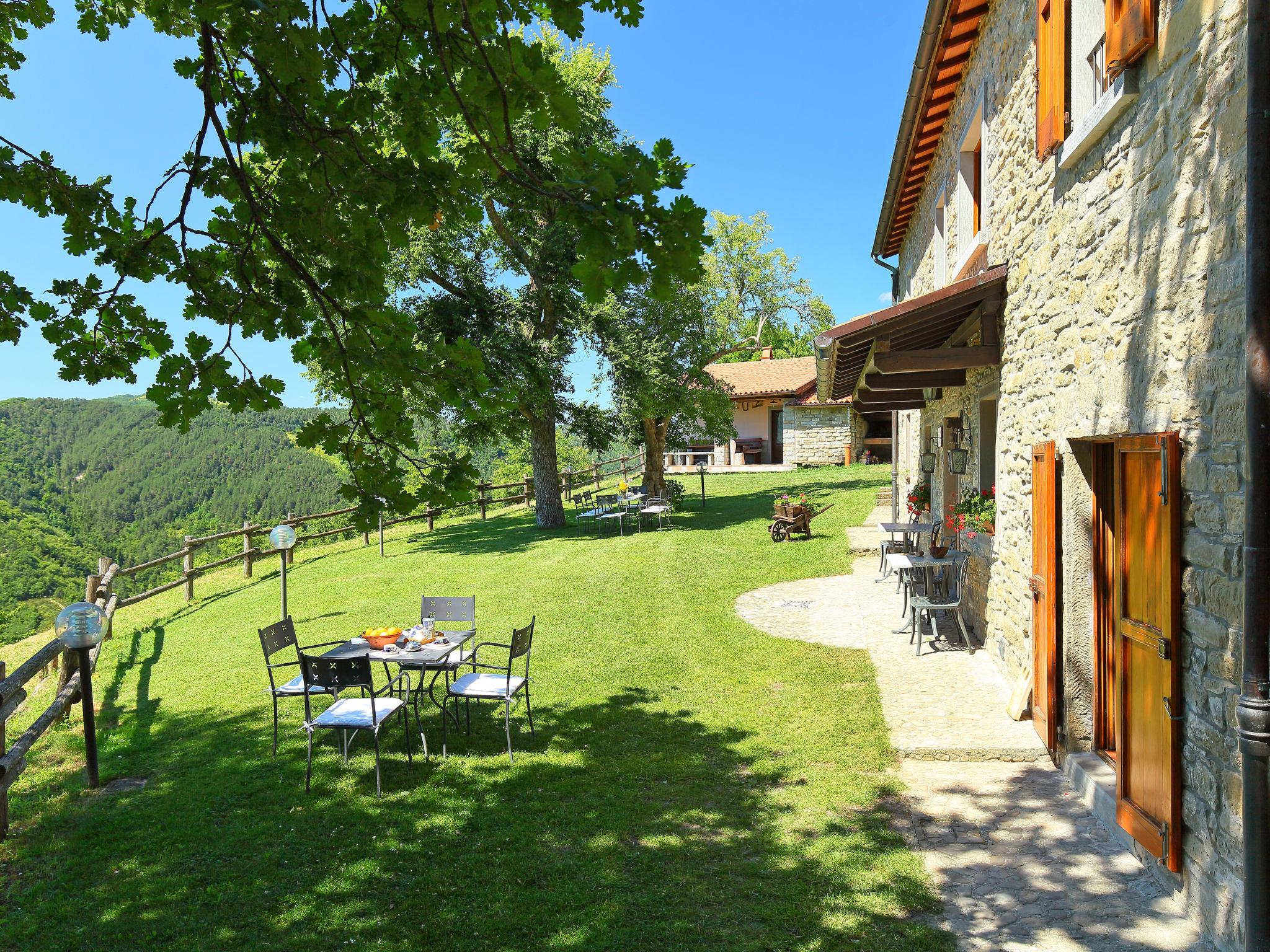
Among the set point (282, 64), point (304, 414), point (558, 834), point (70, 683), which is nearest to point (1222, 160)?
point (282, 64)

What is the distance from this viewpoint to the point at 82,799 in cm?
517

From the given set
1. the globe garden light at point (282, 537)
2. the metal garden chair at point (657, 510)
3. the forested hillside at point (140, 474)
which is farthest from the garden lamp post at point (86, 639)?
the forested hillside at point (140, 474)

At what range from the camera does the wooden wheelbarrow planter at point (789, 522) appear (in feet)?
49.7

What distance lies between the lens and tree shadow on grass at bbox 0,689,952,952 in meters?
3.44

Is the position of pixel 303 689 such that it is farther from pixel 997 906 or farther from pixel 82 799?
pixel 997 906

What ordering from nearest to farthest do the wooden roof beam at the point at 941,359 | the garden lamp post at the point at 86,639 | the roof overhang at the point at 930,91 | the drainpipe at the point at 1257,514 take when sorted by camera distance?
1. the drainpipe at the point at 1257,514
2. the garden lamp post at the point at 86,639
3. the wooden roof beam at the point at 941,359
4. the roof overhang at the point at 930,91

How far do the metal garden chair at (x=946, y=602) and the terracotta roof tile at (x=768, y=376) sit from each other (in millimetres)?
21803

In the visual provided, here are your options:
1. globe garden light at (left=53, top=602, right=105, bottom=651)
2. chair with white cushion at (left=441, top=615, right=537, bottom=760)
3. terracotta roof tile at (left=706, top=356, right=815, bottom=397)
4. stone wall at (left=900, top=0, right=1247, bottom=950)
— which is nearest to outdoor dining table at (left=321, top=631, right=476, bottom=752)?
chair with white cushion at (left=441, top=615, right=537, bottom=760)

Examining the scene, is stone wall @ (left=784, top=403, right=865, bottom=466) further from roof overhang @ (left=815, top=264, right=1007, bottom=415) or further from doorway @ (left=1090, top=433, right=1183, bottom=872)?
doorway @ (left=1090, top=433, right=1183, bottom=872)

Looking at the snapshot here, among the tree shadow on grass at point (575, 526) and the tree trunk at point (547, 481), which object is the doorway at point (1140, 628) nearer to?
the tree shadow on grass at point (575, 526)

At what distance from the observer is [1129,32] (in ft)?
10.9

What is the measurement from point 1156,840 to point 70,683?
303 inches

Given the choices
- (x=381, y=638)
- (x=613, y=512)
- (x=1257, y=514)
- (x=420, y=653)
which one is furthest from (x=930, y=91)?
(x=613, y=512)

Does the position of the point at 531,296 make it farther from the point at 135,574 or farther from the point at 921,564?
the point at 921,564
